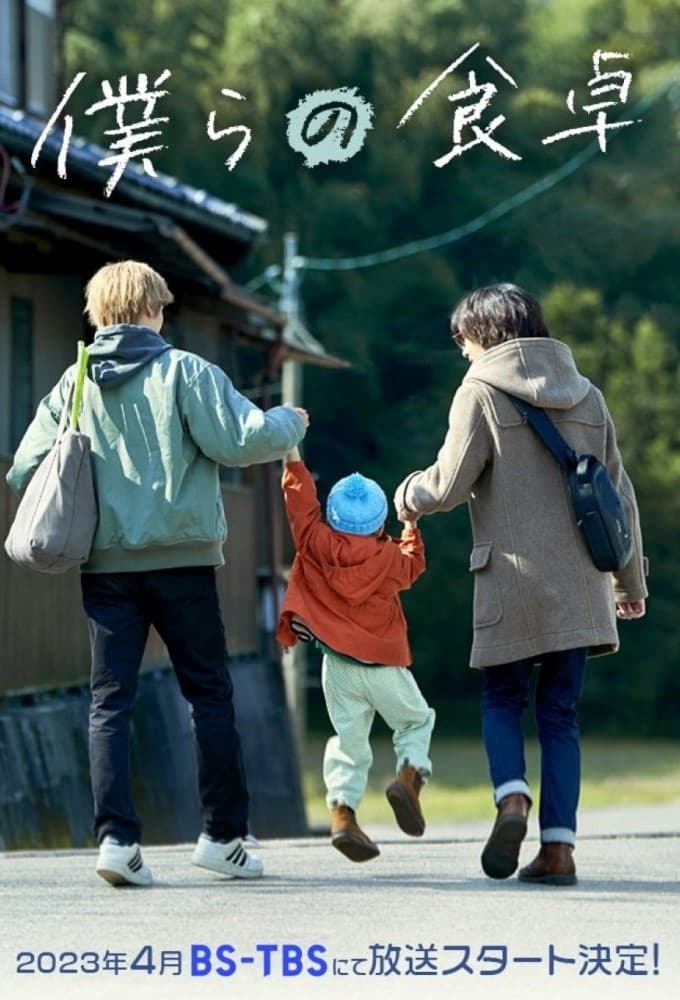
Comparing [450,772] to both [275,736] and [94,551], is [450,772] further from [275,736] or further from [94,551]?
[94,551]

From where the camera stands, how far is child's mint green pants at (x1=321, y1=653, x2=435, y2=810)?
7.06 metres

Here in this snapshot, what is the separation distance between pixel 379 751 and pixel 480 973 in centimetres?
3768

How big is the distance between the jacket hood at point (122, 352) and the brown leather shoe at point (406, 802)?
61.2 inches

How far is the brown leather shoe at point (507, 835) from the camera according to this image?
21.0 feet

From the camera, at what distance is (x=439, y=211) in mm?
41469

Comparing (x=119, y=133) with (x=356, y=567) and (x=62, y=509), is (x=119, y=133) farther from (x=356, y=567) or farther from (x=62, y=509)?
(x=62, y=509)

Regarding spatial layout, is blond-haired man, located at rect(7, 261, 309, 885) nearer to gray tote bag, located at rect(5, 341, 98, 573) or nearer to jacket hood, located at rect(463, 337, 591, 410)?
gray tote bag, located at rect(5, 341, 98, 573)

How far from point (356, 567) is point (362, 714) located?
0.52 m

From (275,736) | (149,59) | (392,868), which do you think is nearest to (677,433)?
(149,59)

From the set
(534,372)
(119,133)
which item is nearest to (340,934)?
(534,372)

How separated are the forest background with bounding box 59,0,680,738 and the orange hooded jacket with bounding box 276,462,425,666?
3040cm

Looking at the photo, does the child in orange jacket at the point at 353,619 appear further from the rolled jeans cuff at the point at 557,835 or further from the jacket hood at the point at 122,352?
the jacket hood at the point at 122,352

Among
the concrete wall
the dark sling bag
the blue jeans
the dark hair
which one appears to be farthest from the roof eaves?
the blue jeans

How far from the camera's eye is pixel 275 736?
59.6 feet
